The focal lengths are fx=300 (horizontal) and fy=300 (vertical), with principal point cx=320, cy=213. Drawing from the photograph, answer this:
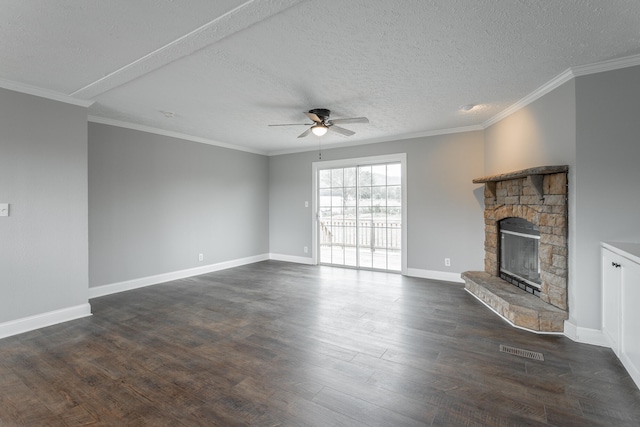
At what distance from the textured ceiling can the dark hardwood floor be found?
2616 mm

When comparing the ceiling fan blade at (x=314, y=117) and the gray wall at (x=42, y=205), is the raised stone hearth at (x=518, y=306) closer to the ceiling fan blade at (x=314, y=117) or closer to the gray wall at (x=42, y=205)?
the ceiling fan blade at (x=314, y=117)

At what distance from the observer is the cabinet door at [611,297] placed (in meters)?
2.46

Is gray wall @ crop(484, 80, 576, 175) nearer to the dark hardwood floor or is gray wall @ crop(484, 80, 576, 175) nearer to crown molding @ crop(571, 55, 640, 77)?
crown molding @ crop(571, 55, 640, 77)

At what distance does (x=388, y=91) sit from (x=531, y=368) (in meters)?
2.98

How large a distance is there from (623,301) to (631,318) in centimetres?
16

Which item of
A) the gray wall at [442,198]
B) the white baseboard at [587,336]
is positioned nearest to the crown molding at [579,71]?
the gray wall at [442,198]

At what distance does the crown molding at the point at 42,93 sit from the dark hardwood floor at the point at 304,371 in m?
2.58

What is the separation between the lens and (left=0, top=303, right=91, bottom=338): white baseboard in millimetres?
3117

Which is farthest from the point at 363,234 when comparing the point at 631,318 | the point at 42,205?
the point at 42,205

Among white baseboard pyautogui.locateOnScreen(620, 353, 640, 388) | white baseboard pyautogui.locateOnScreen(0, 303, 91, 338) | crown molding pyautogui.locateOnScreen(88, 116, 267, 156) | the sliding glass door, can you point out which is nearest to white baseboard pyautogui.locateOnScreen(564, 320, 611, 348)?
white baseboard pyautogui.locateOnScreen(620, 353, 640, 388)

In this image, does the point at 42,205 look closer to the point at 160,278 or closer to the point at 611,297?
the point at 160,278

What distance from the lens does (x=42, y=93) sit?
3.33 metres

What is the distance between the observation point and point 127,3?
1.91m

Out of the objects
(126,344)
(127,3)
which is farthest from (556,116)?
(126,344)
